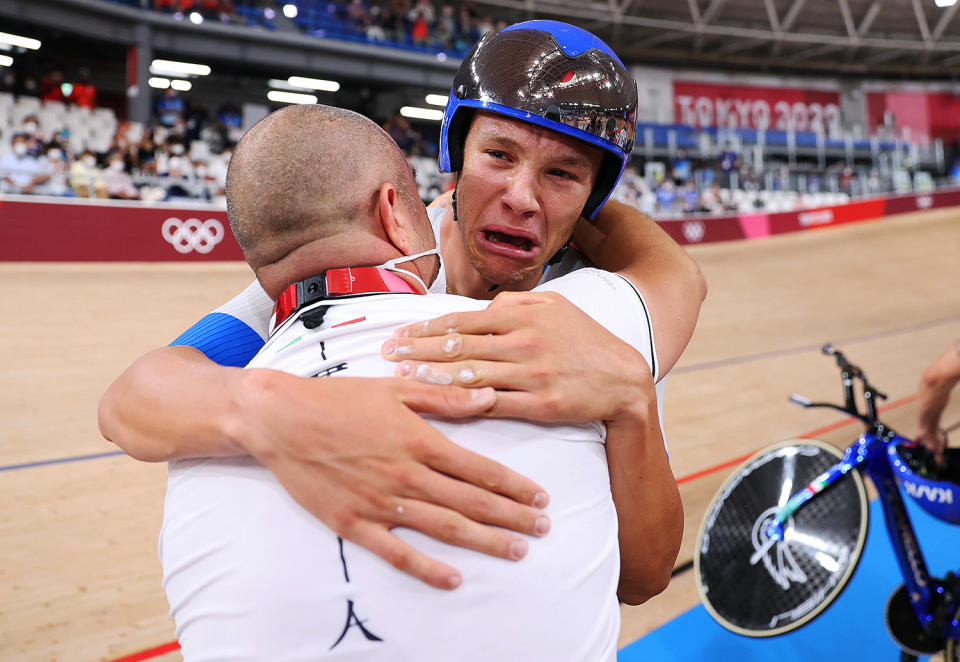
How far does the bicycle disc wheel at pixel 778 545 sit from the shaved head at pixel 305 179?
235 cm

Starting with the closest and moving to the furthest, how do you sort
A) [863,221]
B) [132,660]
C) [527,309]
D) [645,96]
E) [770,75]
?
[527,309] < [132,660] < [863,221] < [645,96] < [770,75]

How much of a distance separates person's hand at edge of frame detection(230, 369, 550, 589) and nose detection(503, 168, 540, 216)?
675 mm

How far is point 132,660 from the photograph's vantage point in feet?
7.61

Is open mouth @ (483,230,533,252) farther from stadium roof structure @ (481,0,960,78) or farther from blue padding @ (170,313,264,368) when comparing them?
stadium roof structure @ (481,0,960,78)

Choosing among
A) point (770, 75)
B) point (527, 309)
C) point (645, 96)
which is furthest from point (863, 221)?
point (527, 309)

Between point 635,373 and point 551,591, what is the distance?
0.30 meters

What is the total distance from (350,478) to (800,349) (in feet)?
25.1

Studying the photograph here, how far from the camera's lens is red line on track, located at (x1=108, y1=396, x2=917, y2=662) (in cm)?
235

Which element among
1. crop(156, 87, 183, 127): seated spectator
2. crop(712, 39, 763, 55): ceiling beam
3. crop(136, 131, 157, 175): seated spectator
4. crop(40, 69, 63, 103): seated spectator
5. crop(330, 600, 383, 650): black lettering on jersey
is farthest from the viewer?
crop(712, 39, 763, 55): ceiling beam

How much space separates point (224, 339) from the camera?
1333 mm

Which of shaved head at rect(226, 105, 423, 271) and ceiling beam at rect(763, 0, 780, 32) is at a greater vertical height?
ceiling beam at rect(763, 0, 780, 32)

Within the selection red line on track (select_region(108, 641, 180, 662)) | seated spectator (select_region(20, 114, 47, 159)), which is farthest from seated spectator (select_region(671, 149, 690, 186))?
red line on track (select_region(108, 641, 180, 662))

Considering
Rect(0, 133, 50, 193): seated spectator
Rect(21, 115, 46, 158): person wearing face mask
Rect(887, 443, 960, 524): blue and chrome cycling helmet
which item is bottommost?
Rect(0, 133, 50, 193): seated spectator

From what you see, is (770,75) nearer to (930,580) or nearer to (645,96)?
(645,96)
